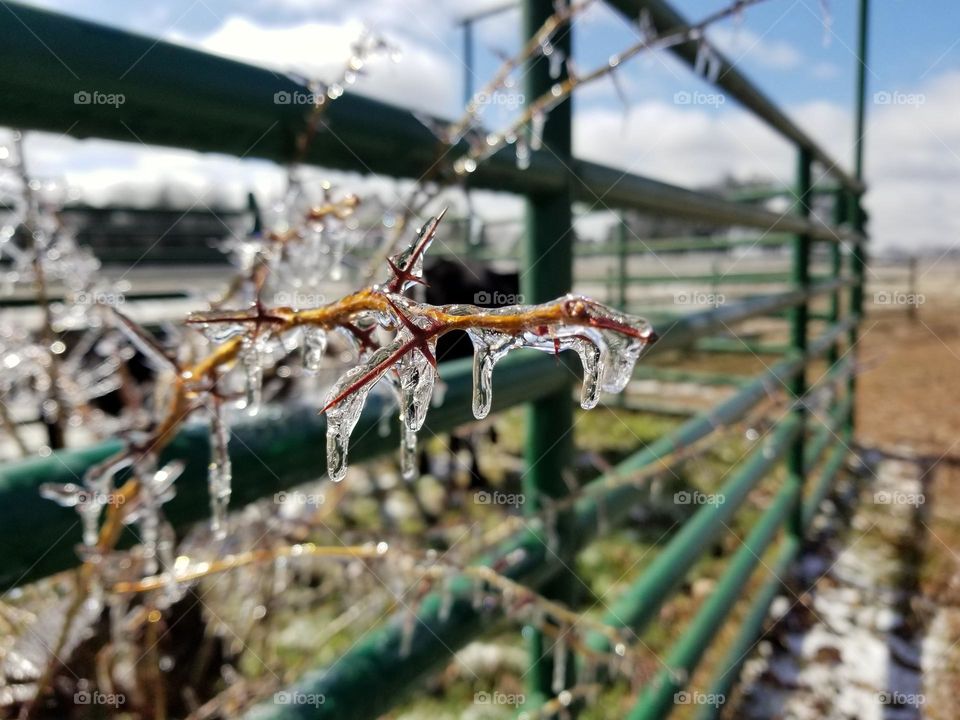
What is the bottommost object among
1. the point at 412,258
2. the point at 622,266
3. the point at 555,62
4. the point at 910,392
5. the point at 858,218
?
the point at 910,392

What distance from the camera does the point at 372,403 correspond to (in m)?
0.74

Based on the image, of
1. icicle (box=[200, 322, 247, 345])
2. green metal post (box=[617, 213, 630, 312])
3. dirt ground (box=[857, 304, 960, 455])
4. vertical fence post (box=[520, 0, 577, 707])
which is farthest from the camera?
green metal post (box=[617, 213, 630, 312])

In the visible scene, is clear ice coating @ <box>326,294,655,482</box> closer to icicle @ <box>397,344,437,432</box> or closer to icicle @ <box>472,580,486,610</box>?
icicle @ <box>397,344,437,432</box>

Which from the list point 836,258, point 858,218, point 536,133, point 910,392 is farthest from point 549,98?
point 910,392

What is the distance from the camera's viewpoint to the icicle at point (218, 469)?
46 cm

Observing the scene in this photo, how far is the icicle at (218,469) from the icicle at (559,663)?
0.56 m

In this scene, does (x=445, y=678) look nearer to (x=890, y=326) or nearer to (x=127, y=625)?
(x=127, y=625)

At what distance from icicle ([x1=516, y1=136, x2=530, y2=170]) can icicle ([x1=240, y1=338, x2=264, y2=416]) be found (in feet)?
1.61

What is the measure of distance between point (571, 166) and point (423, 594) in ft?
2.03

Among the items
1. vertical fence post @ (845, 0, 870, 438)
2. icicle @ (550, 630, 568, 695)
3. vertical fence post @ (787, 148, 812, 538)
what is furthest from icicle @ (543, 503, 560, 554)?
vertical fence post @ (845, 0, 870, 438)

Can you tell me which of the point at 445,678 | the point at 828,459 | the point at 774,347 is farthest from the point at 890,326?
the point at 445,678

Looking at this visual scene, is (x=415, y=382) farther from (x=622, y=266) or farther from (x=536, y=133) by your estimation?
(x=622, y=266)

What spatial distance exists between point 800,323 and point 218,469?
2840mm

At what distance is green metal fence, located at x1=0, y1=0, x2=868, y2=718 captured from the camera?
473mm
